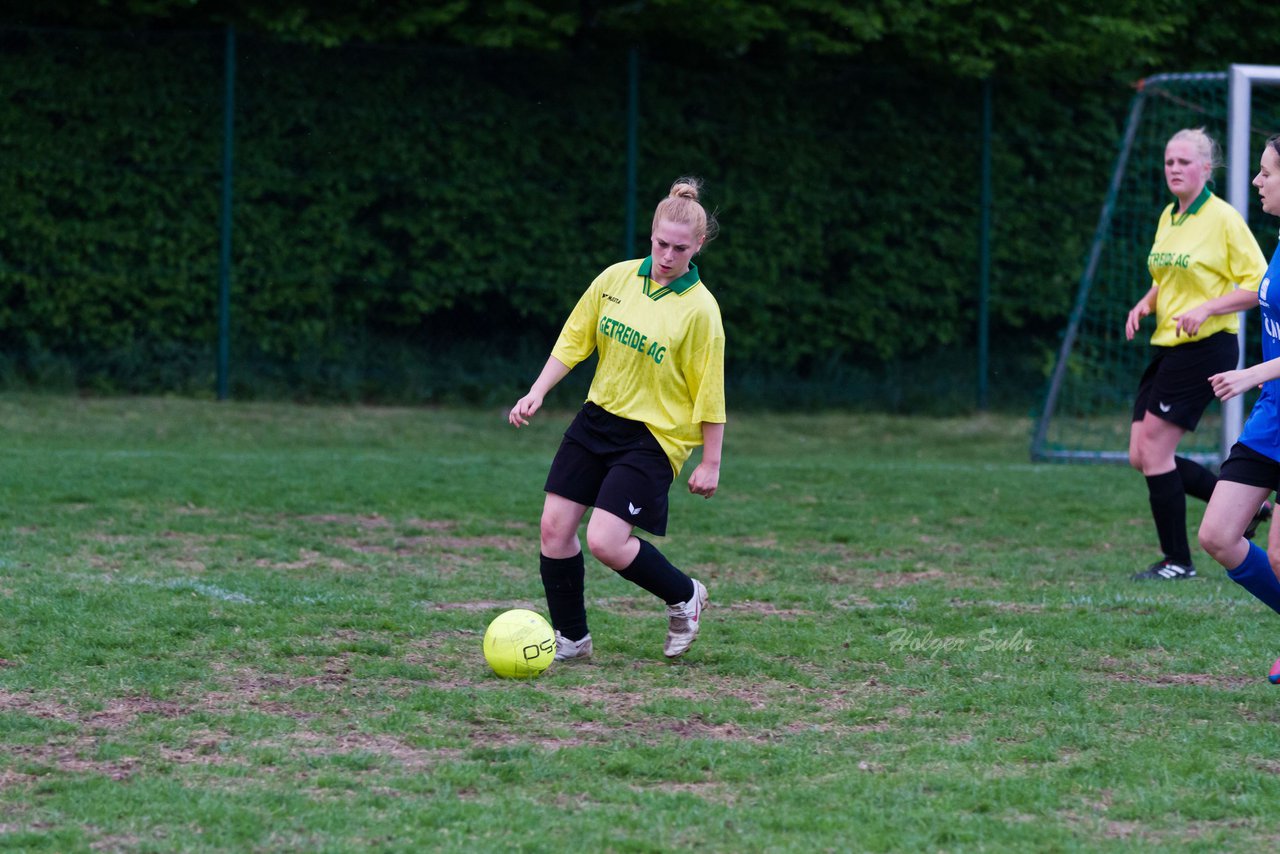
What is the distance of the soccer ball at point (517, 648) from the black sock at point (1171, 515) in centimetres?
341

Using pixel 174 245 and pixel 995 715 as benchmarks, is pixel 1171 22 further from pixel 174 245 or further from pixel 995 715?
pixel 995 715

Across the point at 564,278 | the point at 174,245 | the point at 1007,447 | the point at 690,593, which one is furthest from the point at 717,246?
the point at 690,593

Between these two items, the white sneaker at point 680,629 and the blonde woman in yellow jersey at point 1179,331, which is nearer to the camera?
the white sneaker at point 680,629

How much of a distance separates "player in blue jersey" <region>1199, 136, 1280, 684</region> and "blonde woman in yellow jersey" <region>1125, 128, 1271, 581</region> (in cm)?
203

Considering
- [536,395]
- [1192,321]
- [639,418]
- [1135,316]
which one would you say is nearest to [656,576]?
[639,418]

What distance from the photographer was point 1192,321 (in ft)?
22.2

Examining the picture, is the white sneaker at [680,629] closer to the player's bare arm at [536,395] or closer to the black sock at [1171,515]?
the player's bare arm at [536,395]

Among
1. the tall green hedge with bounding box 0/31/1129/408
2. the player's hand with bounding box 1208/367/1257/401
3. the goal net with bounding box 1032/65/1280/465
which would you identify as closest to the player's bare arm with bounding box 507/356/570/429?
the player's hand with bounding box 1208/367/1257/401

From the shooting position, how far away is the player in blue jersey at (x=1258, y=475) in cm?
484

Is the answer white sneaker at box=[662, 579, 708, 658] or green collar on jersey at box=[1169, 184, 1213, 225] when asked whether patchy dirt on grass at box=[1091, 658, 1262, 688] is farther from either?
green collar on jersey at box=[1169, 184, 1213, 225]

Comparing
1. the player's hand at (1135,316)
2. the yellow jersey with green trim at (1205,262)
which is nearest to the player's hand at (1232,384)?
the yellow jersey with green trim at (1205,262)

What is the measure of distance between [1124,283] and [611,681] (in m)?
8.88

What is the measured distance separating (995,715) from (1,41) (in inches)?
426

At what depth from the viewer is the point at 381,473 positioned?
994cm
